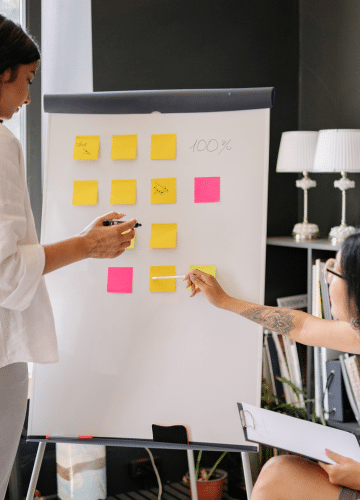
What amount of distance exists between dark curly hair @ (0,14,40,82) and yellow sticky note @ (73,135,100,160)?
504 mm

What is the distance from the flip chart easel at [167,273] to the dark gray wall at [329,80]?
822 millimetres

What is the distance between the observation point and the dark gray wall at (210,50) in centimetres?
221

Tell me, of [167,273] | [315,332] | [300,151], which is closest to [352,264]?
[315,332]

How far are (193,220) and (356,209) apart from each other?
953 millimetres

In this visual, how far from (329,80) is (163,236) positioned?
1254 millimetres

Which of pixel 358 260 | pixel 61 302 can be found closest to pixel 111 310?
pixel 61 302

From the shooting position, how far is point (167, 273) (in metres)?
1.70

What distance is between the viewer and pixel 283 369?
87.8 inches

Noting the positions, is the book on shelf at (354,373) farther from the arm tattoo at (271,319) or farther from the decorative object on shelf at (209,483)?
the decorative object on shelf at (209,483)

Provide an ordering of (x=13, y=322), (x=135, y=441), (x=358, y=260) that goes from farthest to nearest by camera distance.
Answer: (x=135, y=441) → (x=13, y=322) → (x=358, y=260)

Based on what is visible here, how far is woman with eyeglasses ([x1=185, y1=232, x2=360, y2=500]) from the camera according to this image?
47.1 inches

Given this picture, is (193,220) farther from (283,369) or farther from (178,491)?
(178,491)

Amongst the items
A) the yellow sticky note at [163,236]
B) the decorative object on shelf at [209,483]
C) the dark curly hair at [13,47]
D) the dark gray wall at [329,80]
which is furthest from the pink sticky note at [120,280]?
the dark gray wall at [329,80]

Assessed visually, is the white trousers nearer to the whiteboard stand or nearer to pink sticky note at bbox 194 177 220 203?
the whiteboard stand
